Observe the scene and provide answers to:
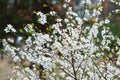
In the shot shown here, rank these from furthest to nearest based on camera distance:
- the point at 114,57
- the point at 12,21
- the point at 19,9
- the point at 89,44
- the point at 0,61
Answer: the point at 0,61, the point at 19,9, the point at 12,21, the point at 114,57, the point at 89,44

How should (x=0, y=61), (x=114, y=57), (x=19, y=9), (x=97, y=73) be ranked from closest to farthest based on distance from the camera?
(x=97, y=73), (x=114, y=57), (x=19, y=9), (x=0, y=61)

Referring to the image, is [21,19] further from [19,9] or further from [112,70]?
[112,70]

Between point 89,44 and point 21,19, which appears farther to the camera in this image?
point 21,19

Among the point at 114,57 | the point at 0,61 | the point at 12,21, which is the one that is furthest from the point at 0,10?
the point at 114,57

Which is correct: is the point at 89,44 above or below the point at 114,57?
below

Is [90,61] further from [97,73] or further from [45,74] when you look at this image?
[45,74]

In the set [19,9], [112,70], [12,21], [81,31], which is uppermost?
[19,9]

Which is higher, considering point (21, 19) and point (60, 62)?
point (21, 19)

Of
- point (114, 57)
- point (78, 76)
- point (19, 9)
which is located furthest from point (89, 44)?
point (19, 9)

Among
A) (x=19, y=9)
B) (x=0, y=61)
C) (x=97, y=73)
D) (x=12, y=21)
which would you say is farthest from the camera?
(x=0, y=61)
